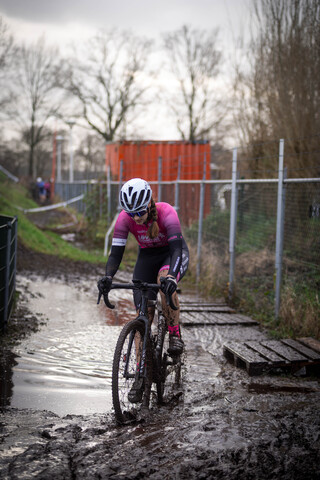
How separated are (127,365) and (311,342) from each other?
2832 mm

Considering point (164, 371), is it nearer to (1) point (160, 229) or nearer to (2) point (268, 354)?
(1) point (160, 229)

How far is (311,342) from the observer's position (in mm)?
6355

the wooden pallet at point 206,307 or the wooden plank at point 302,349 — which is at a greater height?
the wooden plank at point 302,349

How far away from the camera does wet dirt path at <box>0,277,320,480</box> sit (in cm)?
336

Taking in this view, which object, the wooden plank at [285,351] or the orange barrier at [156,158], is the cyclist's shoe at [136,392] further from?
the orange barrier at [156,158]

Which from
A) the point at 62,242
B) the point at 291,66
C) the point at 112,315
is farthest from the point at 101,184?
the point at 112,315

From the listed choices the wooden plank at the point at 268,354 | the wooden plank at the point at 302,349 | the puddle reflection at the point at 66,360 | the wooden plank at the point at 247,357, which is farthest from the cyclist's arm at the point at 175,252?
the wooden plank at the point at 302,349

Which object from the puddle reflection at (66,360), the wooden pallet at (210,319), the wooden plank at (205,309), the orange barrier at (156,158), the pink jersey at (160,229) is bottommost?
the puddle reflection at (66,360)

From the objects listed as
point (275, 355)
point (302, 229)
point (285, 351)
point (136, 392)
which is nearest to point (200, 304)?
point (302, 229)

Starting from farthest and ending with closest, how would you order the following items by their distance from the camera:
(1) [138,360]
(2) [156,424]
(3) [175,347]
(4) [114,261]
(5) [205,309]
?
(5) [205,309]
(3) [175,347]
(4) [114,261]
(1) [138,360]
(2) [156,424]

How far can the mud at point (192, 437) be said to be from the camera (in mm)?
3318

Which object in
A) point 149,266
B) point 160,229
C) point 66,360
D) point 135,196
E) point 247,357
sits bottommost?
point 66,360

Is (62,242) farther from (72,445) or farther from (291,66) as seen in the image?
(72,445)

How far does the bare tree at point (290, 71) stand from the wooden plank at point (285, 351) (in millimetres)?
4848
